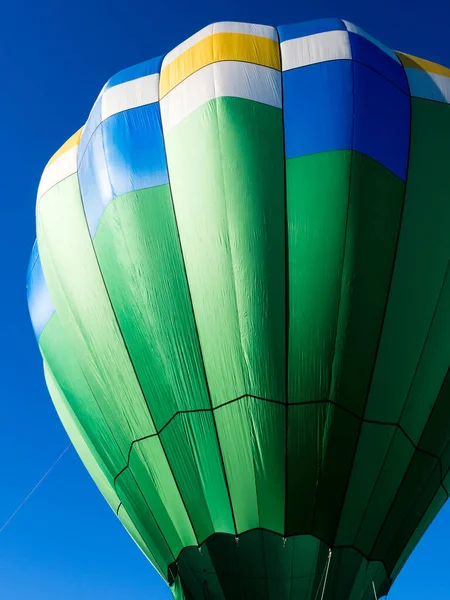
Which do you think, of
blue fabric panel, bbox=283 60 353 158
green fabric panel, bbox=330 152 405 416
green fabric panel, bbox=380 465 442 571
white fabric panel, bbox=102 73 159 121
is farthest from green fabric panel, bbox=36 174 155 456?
green fabric panel, bbox=380 465 442 571

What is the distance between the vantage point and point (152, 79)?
5641 mm

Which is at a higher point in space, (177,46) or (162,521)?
(177,46)

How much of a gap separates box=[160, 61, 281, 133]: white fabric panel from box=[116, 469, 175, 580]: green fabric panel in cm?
274

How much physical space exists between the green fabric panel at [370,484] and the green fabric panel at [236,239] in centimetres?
74

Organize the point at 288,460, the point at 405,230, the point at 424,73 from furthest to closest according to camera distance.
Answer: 1. the point at 424,73
2. the point at 405,230
3. the point at 288,460

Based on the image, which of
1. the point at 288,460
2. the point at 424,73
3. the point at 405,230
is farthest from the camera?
the point at 424,73

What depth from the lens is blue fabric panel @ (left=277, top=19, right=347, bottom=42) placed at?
548cm

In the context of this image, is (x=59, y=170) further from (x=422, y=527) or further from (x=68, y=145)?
(x=422, y=527)

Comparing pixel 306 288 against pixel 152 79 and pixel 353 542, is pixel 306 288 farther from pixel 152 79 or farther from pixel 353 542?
pixel 152 79

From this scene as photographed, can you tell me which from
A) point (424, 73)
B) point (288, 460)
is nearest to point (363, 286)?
point (288, 460)

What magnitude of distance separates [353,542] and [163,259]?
2349 millimetres

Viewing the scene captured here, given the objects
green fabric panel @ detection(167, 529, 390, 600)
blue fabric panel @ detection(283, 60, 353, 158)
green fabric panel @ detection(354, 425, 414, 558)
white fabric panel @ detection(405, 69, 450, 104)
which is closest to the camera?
green fabric panel @ detection(167, 529, 390, 600)

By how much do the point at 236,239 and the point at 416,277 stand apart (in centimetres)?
131

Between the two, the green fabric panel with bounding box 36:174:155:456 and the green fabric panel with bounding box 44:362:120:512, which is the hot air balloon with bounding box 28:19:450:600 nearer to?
the green fabric panel with bounding box 36:174:155:456
